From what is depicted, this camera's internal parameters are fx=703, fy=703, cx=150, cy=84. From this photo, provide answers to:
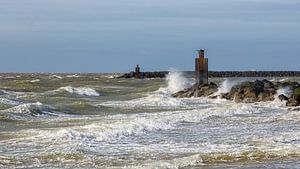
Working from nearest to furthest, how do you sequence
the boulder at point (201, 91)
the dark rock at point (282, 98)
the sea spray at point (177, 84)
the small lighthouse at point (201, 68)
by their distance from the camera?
the dark rock at point (282, 98), the boulder at point (201, 91), the small lighthouse at point (201, 68), the sea spray at point (177, 84)

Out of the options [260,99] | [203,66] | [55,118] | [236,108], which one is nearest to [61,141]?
[55,118]

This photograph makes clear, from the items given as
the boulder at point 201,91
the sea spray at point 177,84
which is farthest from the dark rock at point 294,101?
the sea spray at point 177,84

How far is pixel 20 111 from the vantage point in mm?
29312

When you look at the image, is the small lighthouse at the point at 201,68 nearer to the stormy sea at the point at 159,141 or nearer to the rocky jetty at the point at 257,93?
the rocky jetty at the point at 257,93

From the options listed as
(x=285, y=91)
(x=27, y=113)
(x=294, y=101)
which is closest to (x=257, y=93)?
(x=285, y=91)

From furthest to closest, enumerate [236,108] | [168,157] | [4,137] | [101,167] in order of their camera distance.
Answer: [236,108]
[4,137]
[168,157]
[101,167]

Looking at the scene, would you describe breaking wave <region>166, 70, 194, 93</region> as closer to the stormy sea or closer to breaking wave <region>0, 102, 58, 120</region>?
breaking wave <region>0, 102, 58, 120</region>

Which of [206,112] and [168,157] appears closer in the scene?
[168,157]

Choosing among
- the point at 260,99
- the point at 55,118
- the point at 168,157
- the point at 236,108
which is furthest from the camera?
the point at 260,99

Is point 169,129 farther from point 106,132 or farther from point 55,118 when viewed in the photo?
point 55,118

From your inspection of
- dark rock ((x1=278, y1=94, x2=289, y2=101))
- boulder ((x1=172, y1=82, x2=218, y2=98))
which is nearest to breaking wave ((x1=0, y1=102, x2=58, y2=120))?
dark rock ((x1=278, y1=94, x2=289, y2=101))

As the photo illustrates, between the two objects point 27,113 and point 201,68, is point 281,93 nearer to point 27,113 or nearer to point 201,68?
point 201,68

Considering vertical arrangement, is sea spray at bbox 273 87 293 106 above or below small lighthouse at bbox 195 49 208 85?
below

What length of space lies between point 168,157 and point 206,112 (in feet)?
43.2
